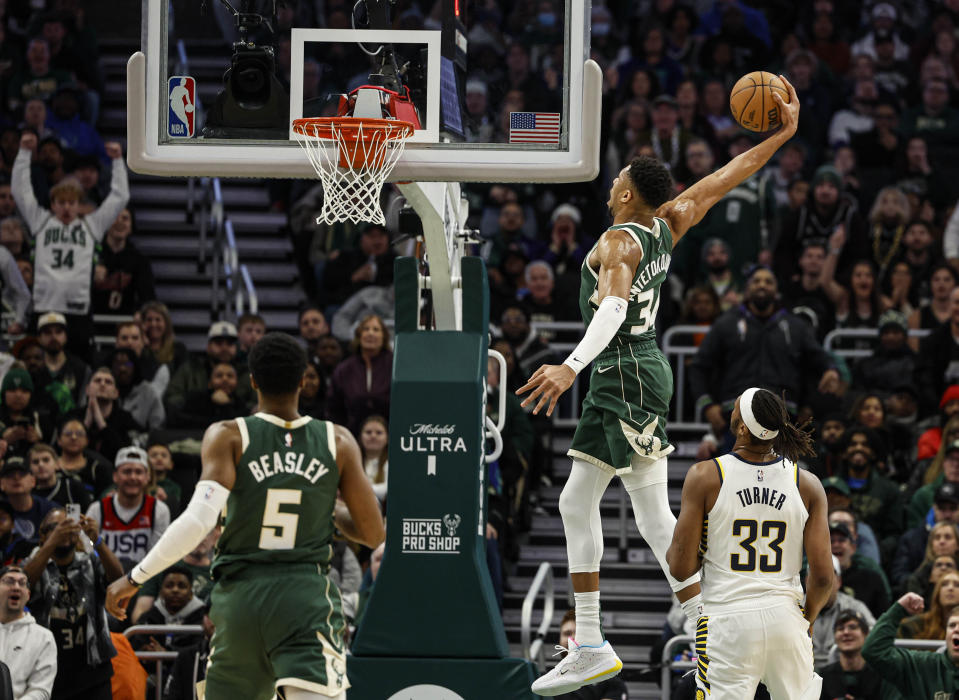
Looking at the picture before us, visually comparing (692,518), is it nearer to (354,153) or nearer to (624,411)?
(624,411)

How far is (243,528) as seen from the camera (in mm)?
6758

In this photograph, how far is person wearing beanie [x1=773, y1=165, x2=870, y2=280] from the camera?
15.0 metres

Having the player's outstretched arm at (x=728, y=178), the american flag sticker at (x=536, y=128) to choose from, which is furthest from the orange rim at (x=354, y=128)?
→ the player's outstretched arm at (x=728, y=178)

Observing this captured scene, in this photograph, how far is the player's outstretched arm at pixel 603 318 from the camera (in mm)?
7029

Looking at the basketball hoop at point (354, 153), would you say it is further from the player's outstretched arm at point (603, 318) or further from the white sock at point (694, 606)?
the white sock at point (694, 606)

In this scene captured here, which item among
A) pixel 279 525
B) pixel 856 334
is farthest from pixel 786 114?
pixel 856 334

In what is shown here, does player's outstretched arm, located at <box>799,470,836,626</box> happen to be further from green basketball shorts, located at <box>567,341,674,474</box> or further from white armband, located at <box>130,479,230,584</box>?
white armband, located at <box>130,479,230,584</box>

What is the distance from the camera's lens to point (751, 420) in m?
7.24

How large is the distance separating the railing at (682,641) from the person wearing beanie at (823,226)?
5063 mm

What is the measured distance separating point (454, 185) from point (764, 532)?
135 inches

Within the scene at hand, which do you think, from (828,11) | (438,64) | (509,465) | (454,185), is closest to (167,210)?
(509,465)

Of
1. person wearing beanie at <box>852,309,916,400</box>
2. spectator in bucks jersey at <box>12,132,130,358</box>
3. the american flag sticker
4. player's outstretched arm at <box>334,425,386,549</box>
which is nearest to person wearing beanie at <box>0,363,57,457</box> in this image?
spectator in bucks jersey at <box>12,132,130,358</box>

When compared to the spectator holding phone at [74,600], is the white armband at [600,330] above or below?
above

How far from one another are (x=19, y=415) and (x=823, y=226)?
7.23 metres
